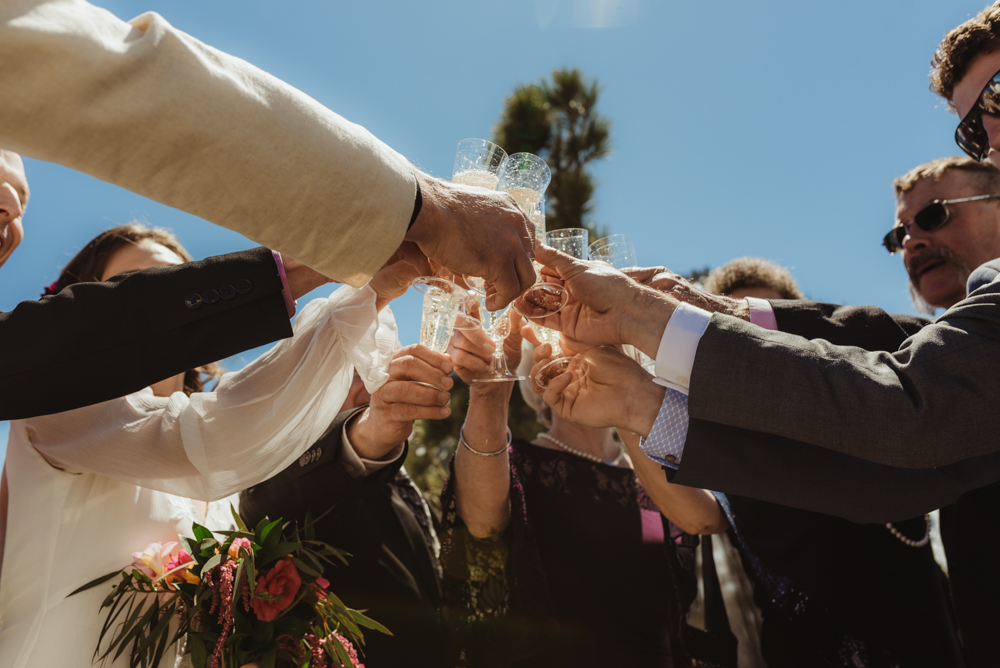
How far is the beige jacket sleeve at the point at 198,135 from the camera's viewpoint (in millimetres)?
1315

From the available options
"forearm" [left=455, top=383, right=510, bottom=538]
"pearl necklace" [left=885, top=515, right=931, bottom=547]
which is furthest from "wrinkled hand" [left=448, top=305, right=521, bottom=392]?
"pearl necklace" [left=885, top=515, right=931, bottom=547]

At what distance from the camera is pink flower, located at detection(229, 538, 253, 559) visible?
1913 millimetres

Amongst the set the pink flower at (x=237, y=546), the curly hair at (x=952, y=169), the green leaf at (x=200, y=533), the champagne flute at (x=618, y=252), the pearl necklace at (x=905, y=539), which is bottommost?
the pink flower at (x=237, y=546)

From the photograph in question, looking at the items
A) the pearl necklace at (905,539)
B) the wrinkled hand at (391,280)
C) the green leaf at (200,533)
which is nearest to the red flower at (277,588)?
the green leaf at (200,533)

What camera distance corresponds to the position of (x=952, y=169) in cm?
370

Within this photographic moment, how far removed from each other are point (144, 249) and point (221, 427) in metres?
1.10

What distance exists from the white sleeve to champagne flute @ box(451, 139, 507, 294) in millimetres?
545

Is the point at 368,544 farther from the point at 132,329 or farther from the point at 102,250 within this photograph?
the point at 102,250

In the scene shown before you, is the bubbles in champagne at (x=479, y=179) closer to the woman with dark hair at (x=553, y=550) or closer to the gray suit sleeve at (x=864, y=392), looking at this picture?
the woman with dark hair at (x=553, y=550)

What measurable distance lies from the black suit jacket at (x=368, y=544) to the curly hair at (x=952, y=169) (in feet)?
12.4

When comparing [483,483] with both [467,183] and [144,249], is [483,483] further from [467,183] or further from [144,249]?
[144,249]

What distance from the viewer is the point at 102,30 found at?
54.6 inches

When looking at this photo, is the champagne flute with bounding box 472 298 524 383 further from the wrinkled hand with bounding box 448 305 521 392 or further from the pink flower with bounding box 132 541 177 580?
the pink flower with bounding box 132 541 177 580

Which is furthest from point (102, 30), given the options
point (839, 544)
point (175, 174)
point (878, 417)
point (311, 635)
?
point (839, 544)
